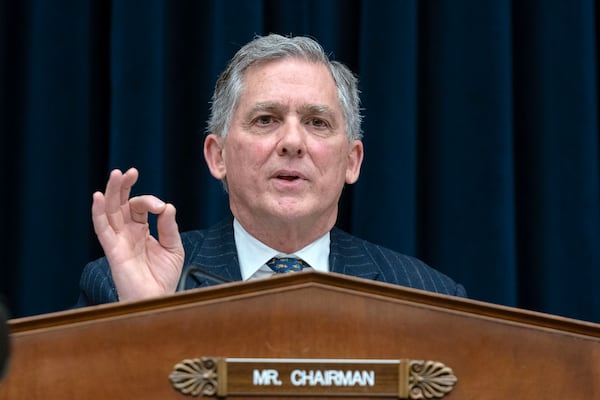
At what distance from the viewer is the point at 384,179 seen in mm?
2342

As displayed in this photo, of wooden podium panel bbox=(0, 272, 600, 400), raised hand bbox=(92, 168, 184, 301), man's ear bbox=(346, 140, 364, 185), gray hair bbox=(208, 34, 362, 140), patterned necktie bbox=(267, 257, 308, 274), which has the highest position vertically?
gray hair bbox=(208, 34, 362, 140)

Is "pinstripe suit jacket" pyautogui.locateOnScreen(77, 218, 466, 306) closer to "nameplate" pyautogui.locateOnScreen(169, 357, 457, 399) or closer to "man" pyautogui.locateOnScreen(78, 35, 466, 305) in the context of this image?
"man" pyautogui.locateOnScreen(78, 35, 466, 305)

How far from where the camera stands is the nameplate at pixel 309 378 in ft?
2.99

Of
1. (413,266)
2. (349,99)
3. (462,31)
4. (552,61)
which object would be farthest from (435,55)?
(413,266)

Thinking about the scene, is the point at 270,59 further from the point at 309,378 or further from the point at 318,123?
the point at 309,378

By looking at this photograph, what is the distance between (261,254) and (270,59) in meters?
0.38

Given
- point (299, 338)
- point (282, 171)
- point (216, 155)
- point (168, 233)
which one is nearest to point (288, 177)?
point (282, 171)

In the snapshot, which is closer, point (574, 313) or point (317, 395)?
point (317, 395)

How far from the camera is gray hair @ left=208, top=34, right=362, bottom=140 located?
192cm

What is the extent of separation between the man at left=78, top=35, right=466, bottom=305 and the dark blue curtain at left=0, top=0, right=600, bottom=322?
1.16ft

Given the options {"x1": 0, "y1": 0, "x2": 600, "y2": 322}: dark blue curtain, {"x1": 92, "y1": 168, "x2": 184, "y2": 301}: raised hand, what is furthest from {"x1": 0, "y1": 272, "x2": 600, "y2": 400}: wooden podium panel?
{"x1": 0, "y1": 0, "x2": 600, "y2": 322}: dark blue curtain

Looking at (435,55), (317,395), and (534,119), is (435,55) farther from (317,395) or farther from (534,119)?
(317,395)

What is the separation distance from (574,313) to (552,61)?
614 millimetres

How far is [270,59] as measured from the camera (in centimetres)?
191
